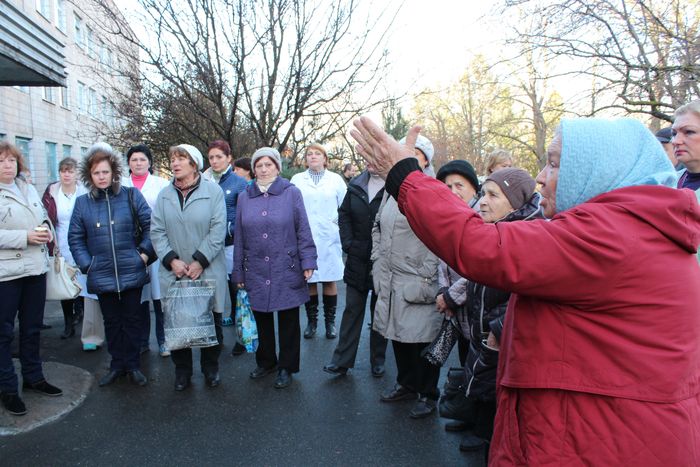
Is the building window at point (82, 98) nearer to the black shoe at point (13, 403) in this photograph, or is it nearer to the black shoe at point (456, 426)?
the black shoe at point (13, 403)

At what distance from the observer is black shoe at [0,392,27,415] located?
3791 millimetres

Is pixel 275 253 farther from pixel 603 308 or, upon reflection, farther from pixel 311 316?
pixel 603 308

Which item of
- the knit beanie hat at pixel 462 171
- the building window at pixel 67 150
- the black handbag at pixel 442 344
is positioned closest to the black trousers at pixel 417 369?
the black handbag at pixel 442 344

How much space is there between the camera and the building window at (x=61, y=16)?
830 inches

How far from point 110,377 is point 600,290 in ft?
14.6

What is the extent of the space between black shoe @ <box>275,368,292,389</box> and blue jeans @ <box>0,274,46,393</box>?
6.45ft

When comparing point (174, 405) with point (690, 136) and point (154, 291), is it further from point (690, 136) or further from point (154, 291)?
point (690, 136)

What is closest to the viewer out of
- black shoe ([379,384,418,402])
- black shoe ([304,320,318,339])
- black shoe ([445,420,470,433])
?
black shoe ([445,420,470,433])

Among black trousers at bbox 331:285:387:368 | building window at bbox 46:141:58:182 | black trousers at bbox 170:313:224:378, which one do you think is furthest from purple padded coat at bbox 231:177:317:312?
building window at bbox 46:141:58:182

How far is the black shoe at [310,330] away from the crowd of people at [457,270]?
46mm

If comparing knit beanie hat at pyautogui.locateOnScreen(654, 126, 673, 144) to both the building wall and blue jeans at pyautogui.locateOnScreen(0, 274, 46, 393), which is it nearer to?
blue jeans at pyautogui.locateOnScreen(0, 274, 46, 393)

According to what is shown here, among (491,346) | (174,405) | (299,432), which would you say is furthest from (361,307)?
(491,346)

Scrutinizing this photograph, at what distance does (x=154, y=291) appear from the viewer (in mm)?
5395

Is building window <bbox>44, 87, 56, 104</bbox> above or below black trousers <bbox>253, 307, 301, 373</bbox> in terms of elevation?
above
